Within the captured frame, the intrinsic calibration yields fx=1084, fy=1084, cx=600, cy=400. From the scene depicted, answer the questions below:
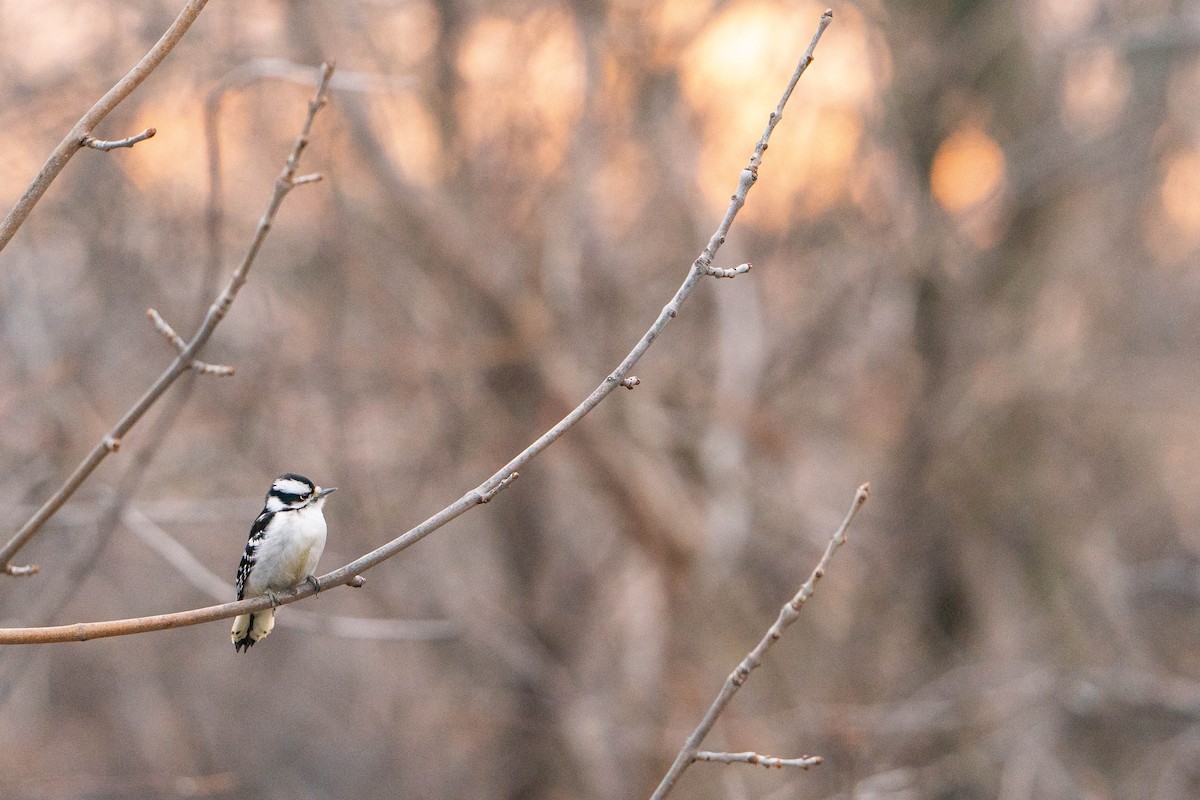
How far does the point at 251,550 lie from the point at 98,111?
1.48 meters

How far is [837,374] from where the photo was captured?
856cm

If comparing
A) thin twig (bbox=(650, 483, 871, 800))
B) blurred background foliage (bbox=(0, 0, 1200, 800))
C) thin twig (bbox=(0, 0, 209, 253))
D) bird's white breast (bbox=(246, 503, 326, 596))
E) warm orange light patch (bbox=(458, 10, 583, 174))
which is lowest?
thin twig (bbox=(650, 483, 871, 800))

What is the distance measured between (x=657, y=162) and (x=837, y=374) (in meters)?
2.18

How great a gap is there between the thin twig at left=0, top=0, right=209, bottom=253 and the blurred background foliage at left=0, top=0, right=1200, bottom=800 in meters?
4.59

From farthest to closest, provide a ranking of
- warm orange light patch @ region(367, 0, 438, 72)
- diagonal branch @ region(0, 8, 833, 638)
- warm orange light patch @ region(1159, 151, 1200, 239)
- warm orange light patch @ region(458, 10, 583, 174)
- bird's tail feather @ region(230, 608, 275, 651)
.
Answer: warm orange light patch @ region(1159, 151, 1200, 239) → warm orange light patch @ region(367, 0, 438, 72) → warm orange light patch @ region(458, 10, 583, 174) → bird's tail feather @ region(230, 608, 275, 651) → diagonal branch @ region(0, 8, 833, 638)

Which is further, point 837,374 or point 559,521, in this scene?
A: point 559,521

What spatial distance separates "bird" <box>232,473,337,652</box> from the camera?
301cm

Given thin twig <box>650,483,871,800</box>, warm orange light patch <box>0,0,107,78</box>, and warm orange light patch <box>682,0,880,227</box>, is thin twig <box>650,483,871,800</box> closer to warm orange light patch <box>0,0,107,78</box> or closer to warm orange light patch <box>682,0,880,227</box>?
warm orange light patch <box>682,0,880,227</box>

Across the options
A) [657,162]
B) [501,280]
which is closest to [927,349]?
[657,162]

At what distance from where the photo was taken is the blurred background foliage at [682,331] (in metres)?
7.25

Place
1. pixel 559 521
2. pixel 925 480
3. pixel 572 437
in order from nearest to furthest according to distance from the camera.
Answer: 1. pixel 572 437
2. pixel 925 480
3. pixel 559 521

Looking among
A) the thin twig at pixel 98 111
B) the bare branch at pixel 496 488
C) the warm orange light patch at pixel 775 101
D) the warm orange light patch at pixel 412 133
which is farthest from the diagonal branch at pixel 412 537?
the warm orange light patch at pixel 412 133

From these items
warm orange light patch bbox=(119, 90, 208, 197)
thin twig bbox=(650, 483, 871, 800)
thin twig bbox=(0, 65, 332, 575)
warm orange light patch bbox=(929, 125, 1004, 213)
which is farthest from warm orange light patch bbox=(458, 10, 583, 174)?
thin twig bbox=(650, 483, 871, 800)

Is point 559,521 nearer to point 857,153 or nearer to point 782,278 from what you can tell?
point 782,278
